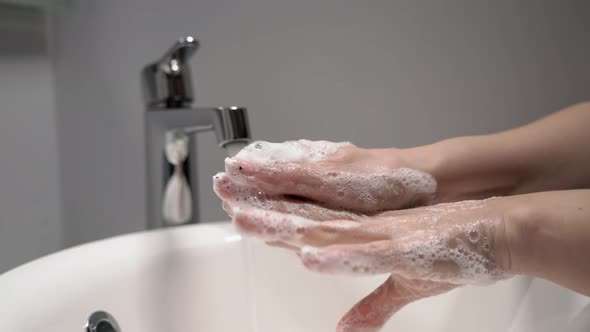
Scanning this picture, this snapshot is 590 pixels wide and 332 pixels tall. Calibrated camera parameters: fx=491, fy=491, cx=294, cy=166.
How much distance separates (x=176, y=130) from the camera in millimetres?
763

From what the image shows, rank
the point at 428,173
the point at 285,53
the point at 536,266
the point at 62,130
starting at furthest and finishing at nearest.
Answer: the point at 62,130, the point at 285,53, the point at 428,173, the point at 536,266

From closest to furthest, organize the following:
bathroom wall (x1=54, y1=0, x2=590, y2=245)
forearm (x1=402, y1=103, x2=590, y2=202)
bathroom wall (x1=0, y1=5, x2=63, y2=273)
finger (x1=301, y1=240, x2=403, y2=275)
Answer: finger (x1=301, y1=240, x2=403, y2=275), forearm (x1=402, y1=103, x2=590, y2=202), bathroom wall (x1=54, y1=0, x2=590, y2=245), bathroom wall (x1=0, y1=5, x2=63, y2=273)

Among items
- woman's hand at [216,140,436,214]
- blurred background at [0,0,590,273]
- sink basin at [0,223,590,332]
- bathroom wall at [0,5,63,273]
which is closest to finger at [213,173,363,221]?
woman's hand at [216,140,436,214]

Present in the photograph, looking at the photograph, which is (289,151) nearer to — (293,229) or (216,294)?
(293,229)

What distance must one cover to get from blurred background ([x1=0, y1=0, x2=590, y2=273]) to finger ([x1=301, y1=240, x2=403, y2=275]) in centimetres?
52

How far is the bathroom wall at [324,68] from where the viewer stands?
0.84 meters

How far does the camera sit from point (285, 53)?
0.97 m

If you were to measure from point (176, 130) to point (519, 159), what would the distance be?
50cm

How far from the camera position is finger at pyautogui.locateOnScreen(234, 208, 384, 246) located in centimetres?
41

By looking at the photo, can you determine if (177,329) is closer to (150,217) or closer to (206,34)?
(150,217)

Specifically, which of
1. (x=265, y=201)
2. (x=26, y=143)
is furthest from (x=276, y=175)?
(x=26, y=143)

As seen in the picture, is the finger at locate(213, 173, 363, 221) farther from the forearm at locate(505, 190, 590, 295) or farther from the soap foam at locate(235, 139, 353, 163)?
the forearm at locate(505, 190, 590, 295)

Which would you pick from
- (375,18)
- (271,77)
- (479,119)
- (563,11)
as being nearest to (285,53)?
(271,77)

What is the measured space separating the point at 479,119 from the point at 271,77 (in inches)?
16.0
